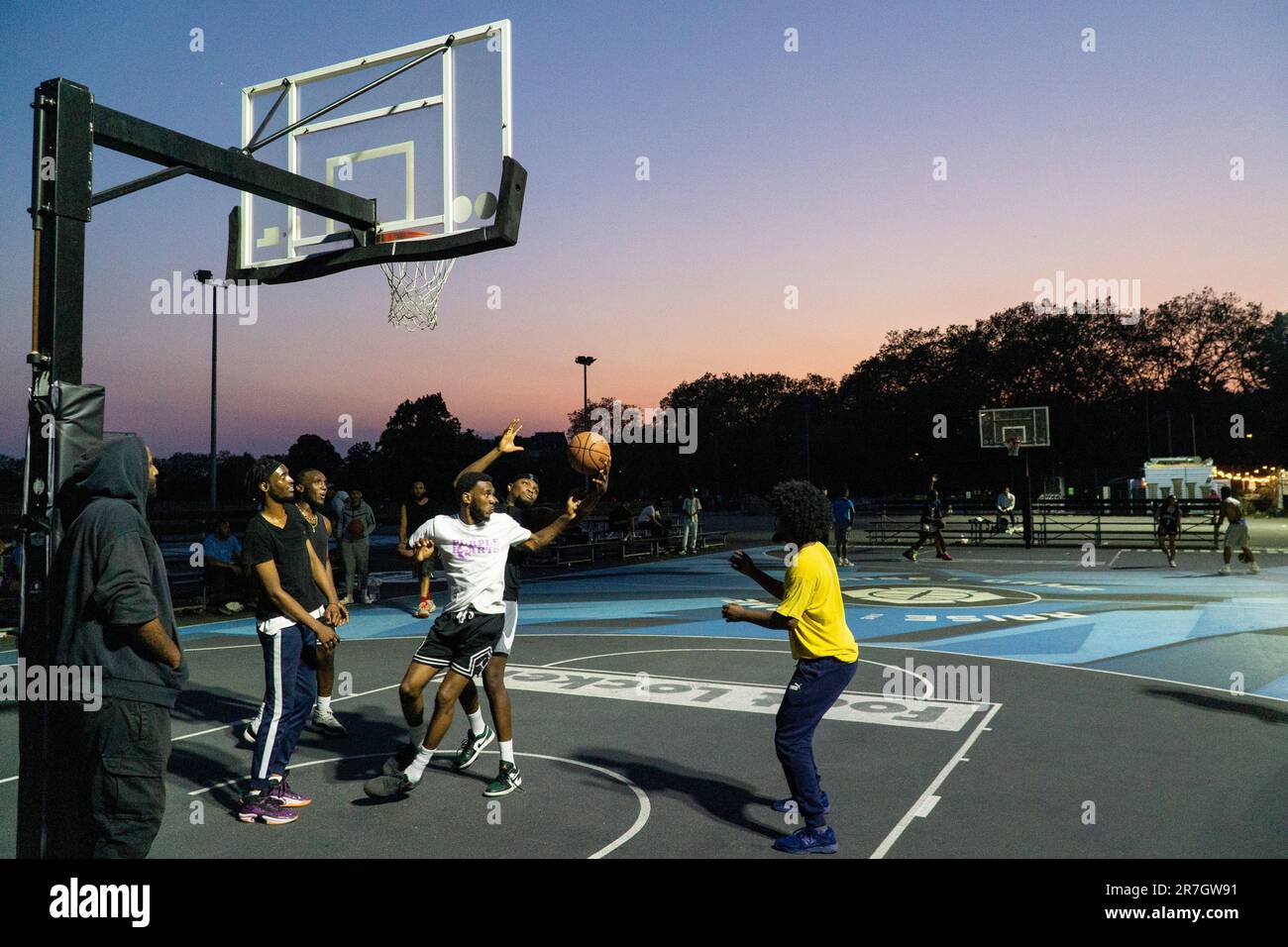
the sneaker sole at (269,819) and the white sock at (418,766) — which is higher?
the white sock at (418,766)

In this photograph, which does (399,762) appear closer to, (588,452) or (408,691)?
(408,691)

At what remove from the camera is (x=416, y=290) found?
8.48 metres

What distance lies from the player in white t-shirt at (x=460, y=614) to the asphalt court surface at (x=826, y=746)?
0.27m

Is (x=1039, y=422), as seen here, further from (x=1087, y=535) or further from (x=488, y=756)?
(x=488, y=756)

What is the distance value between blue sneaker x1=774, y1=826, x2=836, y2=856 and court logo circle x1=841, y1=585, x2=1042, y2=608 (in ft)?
34.9

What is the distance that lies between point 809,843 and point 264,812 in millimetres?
3162

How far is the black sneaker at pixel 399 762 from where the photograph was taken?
5.75m

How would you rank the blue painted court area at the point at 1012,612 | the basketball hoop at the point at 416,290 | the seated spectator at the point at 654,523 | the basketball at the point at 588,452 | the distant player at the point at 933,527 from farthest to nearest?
1. the seated spectator at the point at 654,523
2. the distant player at the point at 933,527
3. the blue painted court area at the point at 1012,612
4. the basketball hoop at the point at 416,290
5. the basketball at the point at 588,452

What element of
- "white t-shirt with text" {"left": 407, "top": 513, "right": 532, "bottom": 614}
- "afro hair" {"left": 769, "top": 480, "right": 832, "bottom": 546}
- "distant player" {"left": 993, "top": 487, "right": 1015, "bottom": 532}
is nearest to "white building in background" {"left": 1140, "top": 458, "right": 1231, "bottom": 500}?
"distant player" {"left": 993, "top": 487, "right": 1015, "bottom": 532}

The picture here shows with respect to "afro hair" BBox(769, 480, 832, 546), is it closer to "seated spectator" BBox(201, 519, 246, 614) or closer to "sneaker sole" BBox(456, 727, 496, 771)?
"sneaker sole" BBox(456, 727, 496, 771)

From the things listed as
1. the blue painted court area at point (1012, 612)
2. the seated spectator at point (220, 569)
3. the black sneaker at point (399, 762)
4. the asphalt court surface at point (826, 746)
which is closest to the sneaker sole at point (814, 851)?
the asphalt court surface at point (826, 746)

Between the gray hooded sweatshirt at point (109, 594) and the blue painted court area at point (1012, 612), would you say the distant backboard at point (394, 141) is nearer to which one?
the gray hooded sweatshirt at point (109, 594)

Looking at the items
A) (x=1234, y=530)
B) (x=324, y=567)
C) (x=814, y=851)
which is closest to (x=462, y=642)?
(x=324, y=567)
